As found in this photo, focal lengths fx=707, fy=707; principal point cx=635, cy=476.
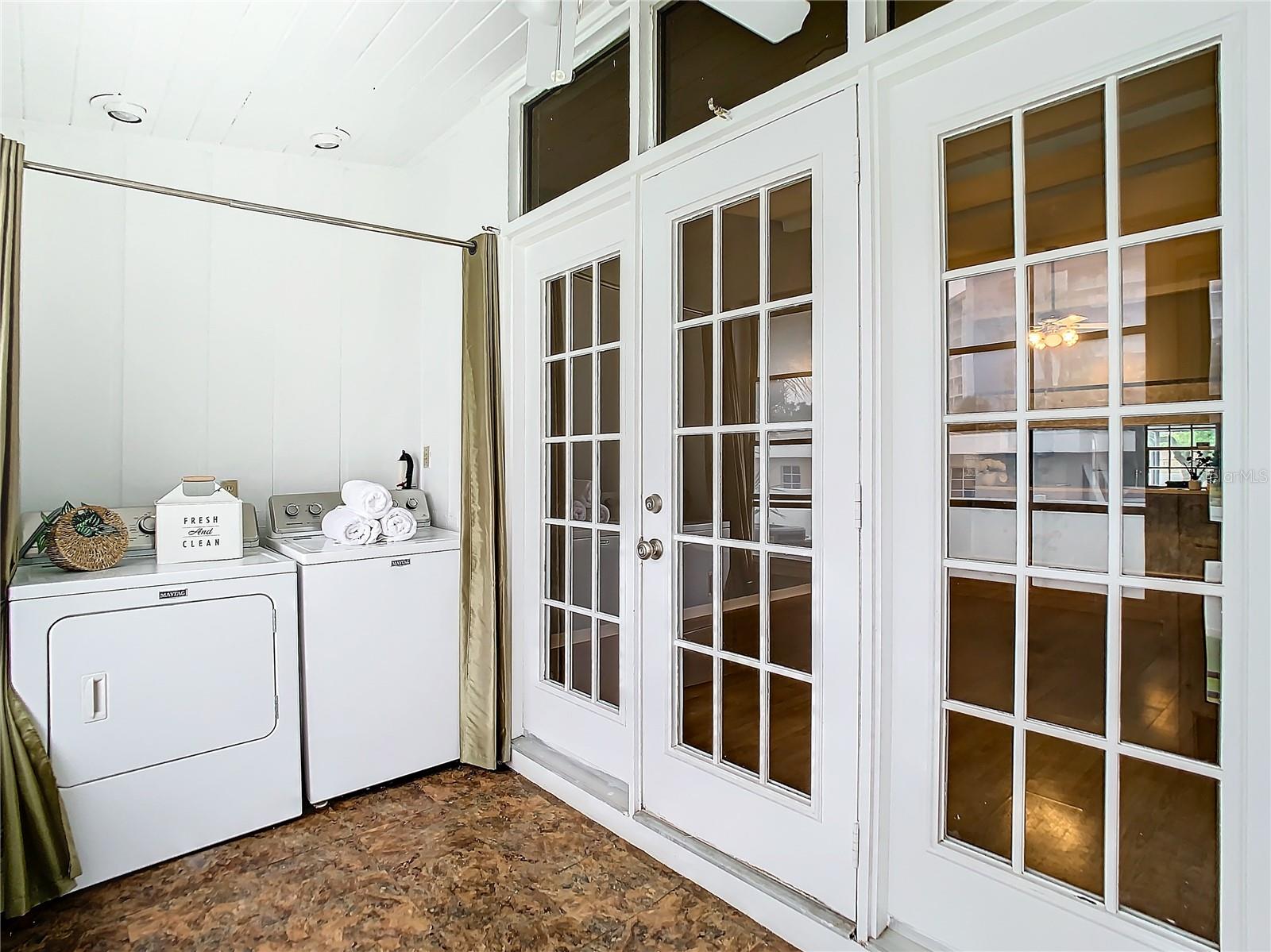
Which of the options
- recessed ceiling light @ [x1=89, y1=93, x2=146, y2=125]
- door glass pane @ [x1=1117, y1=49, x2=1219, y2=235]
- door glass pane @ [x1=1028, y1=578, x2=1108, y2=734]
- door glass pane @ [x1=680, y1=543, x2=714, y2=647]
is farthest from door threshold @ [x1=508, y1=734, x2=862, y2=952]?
recessed ceiling light @ [x1=89, y1=93, x2=146, y2=125]

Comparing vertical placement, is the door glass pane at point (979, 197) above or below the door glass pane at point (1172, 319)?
above

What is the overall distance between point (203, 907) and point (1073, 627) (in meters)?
2.35

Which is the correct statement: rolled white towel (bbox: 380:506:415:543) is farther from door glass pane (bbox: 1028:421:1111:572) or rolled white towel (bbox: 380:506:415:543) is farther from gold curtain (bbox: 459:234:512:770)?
door glass pane (bbox: 1028:421:1111:572)

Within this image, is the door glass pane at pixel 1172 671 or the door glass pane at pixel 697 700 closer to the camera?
the door glass pane at pixel 1172 671

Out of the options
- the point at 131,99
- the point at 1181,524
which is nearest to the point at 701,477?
the point at 1181,524

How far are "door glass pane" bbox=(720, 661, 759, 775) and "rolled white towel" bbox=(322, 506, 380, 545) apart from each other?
1444mm

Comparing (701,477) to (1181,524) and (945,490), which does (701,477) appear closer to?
(945,490)

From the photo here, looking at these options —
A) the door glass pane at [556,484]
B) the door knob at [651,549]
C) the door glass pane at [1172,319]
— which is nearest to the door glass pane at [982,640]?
the door glass pane at [1172,319]

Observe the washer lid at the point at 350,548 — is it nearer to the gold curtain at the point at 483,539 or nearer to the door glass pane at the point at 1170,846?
the gold curtain at the point at 483,539

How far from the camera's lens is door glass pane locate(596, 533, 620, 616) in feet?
8.29

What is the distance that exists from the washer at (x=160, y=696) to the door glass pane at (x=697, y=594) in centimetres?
138

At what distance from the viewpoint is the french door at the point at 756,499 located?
174 centimetres

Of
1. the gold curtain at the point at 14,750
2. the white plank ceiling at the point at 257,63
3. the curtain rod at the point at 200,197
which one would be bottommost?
the gold curtain at the point at 14,750

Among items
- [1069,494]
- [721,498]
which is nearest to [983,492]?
[1069,494]
